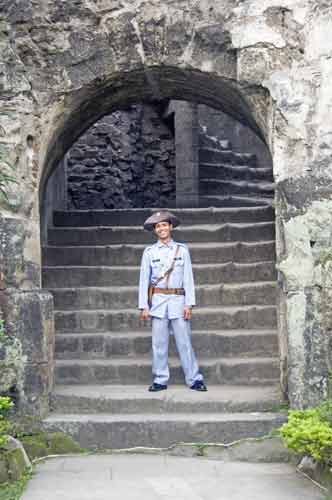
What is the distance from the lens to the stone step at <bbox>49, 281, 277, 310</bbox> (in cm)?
766

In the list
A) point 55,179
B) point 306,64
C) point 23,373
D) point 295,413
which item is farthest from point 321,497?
point 55,179

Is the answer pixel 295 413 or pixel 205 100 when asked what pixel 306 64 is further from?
pixel 295 413

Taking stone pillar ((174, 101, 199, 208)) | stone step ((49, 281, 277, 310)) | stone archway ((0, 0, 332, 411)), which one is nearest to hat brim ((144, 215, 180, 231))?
stone archway ((0, 0, 332, 411))

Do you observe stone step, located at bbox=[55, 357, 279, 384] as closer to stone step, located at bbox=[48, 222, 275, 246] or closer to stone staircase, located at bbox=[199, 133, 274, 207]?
stone step, located at bbox=[48, 222, 275, 246]

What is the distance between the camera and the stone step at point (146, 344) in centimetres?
691

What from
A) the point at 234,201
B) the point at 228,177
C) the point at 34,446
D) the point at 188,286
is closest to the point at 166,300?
the point at 188,286

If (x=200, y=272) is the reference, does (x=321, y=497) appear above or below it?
below

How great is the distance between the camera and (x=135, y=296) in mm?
7730

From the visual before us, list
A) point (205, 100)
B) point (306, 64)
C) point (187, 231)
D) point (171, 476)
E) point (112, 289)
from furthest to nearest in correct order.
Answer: point (187, 231) → point (112, 289) → point (205, 100) → point (306, 64) → point (171, 476)

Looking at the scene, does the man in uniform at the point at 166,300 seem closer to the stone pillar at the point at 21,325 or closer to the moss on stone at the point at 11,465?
the stone pillar at the point at 21,325

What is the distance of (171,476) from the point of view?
505 centimetres

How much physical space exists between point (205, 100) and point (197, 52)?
1.27 meters

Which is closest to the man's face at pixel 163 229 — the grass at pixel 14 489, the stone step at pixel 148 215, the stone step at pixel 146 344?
the stone step at pixel 146 344

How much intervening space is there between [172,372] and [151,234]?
8.45 ft
